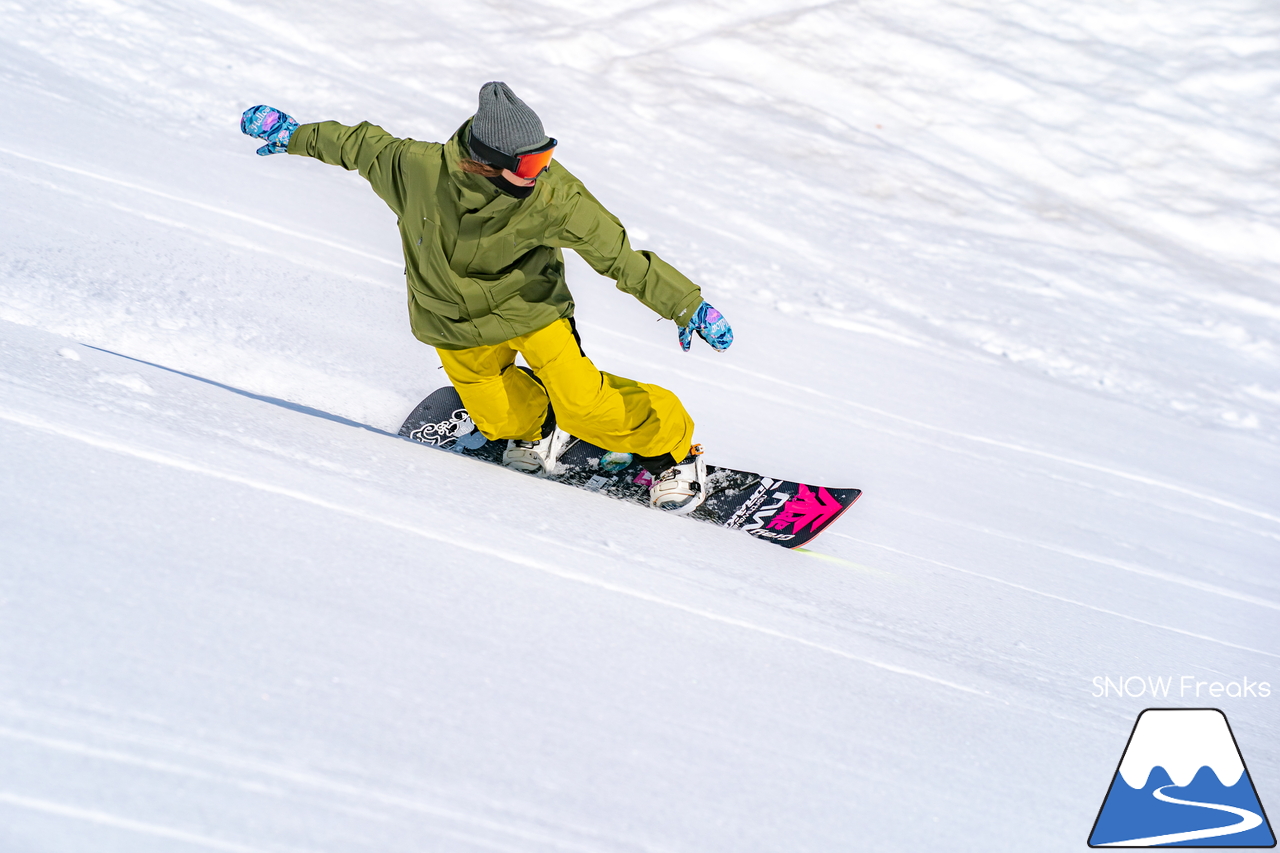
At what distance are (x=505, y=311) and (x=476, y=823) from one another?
5.90ft

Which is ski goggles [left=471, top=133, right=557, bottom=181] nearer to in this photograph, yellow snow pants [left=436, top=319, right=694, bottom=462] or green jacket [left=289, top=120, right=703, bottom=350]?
green jacket [left=289, top=120, right=703, bottom=350]

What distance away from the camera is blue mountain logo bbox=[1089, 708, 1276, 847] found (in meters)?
2.30

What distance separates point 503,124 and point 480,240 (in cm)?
41

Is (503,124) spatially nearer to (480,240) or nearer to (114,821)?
(480,240)

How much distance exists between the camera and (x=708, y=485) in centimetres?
377

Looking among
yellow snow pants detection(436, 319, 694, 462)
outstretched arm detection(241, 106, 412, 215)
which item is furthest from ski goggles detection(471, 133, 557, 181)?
yellow snow pants detection(436, 319, 694, 462)

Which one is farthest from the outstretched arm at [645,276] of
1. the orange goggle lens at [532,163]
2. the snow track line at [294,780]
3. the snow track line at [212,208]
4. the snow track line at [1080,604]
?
the snow track line at [212,208]

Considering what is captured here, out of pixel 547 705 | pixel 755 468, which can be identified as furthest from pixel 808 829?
pixel 755 468

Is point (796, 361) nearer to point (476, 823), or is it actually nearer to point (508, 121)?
point (508, 121)

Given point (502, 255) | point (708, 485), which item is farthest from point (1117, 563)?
point (502, 255)

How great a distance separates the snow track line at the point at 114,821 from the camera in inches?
56.5

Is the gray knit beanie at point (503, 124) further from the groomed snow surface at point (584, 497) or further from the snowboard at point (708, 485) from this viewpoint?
the snowboard at point (708, 485)

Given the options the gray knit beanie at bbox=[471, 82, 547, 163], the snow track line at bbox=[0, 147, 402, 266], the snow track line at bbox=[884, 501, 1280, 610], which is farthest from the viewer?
the snow track line at bbox=[0, 147, 402, 266]

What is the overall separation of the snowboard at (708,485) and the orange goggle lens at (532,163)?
1.22 meters
